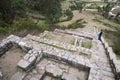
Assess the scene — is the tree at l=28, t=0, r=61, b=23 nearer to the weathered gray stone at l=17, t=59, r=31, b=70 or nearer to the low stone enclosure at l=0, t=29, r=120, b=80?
the low stone enclosure at l=0, t=29, r=120, b=80

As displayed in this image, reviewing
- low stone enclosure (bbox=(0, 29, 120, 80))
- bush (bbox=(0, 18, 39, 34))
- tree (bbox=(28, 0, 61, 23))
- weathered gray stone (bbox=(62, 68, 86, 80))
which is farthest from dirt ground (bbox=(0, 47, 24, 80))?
tree (bbox=(28, 0, 61, 23))

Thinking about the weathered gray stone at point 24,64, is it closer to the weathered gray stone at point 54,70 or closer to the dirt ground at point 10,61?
the dirt ground at point 10,61

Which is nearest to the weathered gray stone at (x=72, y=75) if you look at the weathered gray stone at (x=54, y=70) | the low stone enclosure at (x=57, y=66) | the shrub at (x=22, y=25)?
the low stone enclosure at (x=57, y=66)

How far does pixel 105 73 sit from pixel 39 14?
14.4 meters

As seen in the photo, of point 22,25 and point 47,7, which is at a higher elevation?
point 22,25

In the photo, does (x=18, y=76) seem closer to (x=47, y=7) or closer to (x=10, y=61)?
(x=10, y=61)

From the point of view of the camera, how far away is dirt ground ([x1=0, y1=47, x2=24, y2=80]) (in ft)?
18.5

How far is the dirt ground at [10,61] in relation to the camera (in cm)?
564

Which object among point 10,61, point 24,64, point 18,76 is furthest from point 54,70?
point 10,61

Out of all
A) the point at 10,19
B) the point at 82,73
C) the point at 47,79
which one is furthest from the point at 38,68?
the point at 10,19

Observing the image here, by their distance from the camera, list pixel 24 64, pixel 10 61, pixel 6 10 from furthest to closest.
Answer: pixel 6 10 < pixel 10 61 < pixel 24 64

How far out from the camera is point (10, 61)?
247 inches

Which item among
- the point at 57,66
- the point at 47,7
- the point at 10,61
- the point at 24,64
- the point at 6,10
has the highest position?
the point at 24,64

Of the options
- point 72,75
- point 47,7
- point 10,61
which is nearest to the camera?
point 72,75
